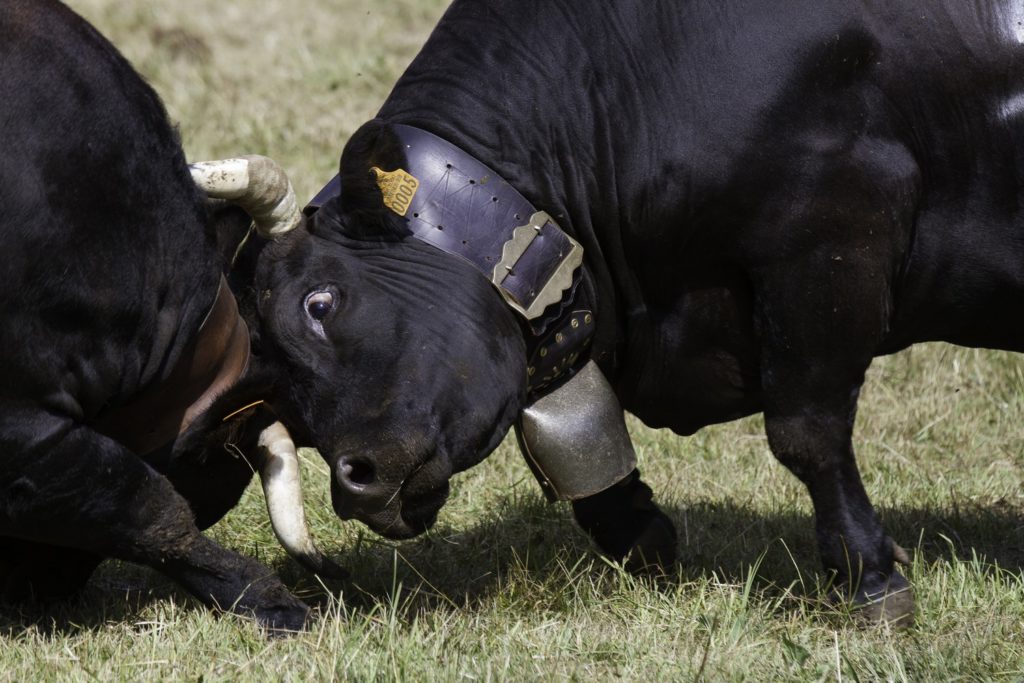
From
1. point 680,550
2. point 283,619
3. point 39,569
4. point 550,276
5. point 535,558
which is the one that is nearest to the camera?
point 550,276

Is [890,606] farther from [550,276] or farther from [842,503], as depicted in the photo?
[550,276]

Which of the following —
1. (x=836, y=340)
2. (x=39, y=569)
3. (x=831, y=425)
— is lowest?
(x=39, y=569)

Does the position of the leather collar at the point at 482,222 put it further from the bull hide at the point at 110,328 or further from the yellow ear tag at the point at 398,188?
the bull hide at the point at 110,328

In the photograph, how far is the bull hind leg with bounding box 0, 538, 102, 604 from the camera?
4461mm

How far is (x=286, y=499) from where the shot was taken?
428 cm

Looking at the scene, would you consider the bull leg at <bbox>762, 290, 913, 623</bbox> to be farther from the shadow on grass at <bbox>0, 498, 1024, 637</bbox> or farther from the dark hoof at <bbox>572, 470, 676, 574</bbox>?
the dark hoof at <bbox>572, 470, 676, 574</bbox>

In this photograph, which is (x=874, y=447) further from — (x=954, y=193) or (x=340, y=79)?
(x=340, y=79)

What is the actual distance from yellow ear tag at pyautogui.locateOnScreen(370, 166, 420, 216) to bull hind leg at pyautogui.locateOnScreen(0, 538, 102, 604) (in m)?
1.41

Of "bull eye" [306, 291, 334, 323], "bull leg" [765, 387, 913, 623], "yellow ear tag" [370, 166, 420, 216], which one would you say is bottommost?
"bull leg" [765, 387, 913, 623]

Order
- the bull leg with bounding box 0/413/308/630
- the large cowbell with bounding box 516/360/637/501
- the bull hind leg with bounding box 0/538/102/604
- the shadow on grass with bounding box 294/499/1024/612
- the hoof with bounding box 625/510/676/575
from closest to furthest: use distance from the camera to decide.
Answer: the bull leg with bounding box 0/413/308/630
the large cowbell with bounding box 516/360/637/501
the bull hind leg with bounding box 0/538/102/604
the shadow on grass with bounding box 294/499/1024/612
the hoof with bounding box 625/510/676/575

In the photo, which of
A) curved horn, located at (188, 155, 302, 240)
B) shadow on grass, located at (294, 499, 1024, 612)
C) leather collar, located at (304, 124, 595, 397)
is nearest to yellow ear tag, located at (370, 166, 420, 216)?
leather collar, located at (304, 124, 595, 397)

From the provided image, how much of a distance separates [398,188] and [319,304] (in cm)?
37

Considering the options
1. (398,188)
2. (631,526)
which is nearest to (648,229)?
(398,188)

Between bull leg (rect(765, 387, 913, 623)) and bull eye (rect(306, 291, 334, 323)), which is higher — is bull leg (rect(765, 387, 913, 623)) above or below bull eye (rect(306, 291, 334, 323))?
below
